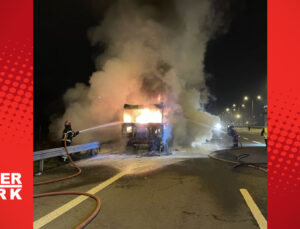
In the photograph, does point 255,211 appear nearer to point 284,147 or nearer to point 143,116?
point 284,147

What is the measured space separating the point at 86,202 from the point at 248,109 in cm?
8951

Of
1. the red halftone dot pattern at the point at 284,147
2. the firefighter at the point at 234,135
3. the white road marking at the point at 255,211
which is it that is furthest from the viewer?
the firefighter at the point at 234,135

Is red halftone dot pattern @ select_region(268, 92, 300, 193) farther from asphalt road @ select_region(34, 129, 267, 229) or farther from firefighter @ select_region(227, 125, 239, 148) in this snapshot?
firefighter @ select_region(227, 125, 239, 148)

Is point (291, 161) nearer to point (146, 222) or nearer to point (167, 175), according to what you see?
point (167, 175)

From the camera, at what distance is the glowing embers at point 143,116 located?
44.4ft

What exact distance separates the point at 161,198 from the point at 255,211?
175 centimetres

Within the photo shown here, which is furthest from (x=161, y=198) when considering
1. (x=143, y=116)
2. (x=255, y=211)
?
(x=143, y=116)

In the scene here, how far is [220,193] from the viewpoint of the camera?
534cm

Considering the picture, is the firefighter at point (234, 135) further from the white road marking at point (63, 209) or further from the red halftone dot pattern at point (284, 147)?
the white road marking at point (63, 209)

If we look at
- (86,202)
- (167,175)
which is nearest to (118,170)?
(167,175)

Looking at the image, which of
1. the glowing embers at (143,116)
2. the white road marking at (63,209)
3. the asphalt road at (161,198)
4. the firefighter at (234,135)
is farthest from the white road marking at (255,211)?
the firefighter at (234,135)

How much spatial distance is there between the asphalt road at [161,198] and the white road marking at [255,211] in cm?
7

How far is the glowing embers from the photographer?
13539 millimetres

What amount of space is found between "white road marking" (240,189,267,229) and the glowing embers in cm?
840
